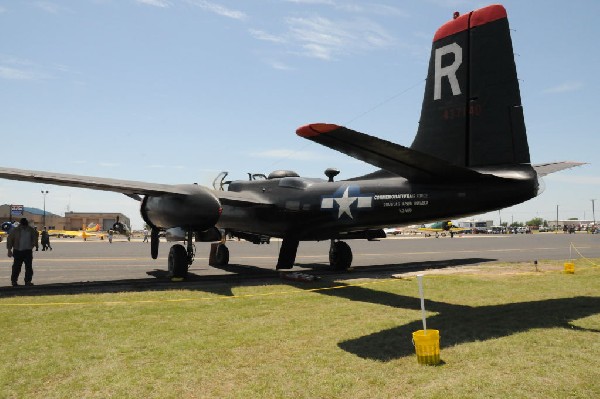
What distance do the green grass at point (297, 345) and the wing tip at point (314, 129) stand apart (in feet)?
11.6

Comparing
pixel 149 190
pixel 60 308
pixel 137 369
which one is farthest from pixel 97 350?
pixel 149 190

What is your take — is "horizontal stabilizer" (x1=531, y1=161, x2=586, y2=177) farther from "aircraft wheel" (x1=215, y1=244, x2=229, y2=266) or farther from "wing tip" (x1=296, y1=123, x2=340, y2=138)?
"aircraft wheel" (x1=215, y1=244, x2=229, y2=266)

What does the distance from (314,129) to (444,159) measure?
16.7ft

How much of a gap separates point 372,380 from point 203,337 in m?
3.42

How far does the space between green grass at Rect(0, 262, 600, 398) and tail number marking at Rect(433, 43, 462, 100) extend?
539cm

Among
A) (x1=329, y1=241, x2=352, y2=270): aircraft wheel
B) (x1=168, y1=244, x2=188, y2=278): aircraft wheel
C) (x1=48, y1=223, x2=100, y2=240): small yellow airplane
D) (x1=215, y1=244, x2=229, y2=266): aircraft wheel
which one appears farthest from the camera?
(x1=48, y1=223, x2=100, y2=240): small yellow airplane

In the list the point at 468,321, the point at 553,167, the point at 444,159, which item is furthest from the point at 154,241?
the point at 553,167

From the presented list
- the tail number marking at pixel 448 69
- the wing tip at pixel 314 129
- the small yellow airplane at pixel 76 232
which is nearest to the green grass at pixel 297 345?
the wing tip at pixel 314 129

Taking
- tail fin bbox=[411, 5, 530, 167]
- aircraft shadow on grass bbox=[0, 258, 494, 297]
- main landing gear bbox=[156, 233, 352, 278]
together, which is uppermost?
tail fin bbox=[411, 5, 530, 167]

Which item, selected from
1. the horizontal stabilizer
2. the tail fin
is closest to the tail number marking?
the tail fin

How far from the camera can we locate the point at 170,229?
648 inches

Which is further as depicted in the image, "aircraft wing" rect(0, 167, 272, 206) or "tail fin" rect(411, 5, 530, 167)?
"aircraft wing" rect(0, 167, 272, 206)

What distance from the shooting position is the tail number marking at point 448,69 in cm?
1089

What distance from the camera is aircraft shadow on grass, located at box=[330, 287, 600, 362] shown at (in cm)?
677
